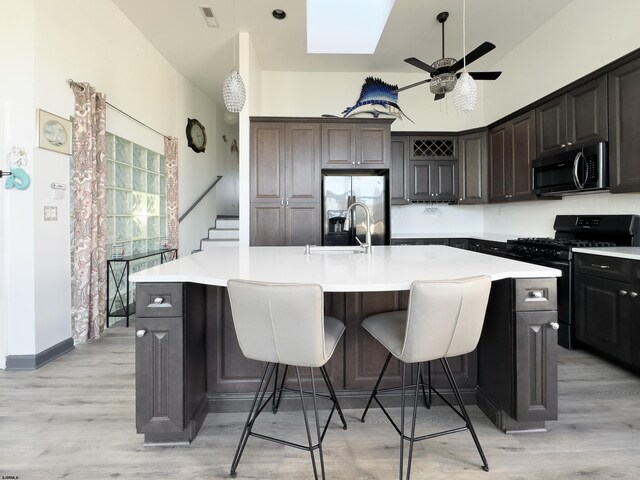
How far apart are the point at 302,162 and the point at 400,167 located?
1533 mm

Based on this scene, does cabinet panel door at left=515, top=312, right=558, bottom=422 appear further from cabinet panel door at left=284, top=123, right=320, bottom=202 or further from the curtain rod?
the curtain rod

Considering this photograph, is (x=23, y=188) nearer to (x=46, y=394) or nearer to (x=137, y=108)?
(x=46, y=394)

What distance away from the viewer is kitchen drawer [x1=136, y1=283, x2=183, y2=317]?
65.4 inches

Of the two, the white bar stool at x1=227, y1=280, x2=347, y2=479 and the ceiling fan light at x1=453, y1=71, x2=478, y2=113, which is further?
the ceiling fan light at x1=453, y1=71, x2=478, y2=113

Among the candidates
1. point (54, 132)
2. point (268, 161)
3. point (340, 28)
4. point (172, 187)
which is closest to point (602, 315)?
point (268, 161)

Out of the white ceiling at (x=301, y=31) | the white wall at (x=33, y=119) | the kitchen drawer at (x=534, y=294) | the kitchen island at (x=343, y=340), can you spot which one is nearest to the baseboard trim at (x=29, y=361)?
the white wall at (x=33, y=119)

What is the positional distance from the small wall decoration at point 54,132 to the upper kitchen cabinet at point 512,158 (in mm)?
4575

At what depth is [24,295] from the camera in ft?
8.90

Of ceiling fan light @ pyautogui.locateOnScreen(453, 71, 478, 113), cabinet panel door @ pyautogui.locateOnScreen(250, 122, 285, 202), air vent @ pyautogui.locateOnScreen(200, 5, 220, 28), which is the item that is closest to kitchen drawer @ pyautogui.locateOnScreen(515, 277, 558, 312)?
ceiling fan light @ pyautogui.locateOnScreen(453, 71, 478, 113)

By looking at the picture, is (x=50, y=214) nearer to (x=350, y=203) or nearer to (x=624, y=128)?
(x=350, y=203)

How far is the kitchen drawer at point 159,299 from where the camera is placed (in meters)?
1.66

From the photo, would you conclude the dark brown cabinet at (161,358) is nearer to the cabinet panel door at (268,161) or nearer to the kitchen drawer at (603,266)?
the cabinet panel door at (268,161)

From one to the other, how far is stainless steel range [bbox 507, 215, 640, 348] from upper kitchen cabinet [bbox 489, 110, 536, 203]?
2.50ft

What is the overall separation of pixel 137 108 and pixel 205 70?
60.8 inches
